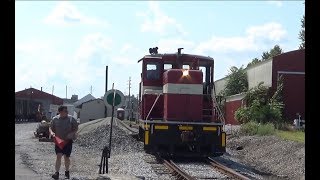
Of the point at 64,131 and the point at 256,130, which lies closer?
the point at 64,131

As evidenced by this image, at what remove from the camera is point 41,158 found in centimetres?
1775

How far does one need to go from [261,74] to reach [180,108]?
2601 cm

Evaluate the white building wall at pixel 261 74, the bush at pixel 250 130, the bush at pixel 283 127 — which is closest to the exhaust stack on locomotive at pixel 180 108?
the bush at pixel 250 130

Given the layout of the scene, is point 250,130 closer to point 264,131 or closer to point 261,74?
point 264,131

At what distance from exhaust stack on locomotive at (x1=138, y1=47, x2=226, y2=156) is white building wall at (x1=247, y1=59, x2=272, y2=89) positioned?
2180 centimetres

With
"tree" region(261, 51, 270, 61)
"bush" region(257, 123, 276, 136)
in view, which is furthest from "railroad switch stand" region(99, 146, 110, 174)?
"tree" region(261, 51, 270, 61)

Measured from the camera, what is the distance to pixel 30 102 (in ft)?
231

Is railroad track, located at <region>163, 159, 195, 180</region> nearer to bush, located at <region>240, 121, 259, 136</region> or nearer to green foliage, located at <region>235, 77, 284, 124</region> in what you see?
bush, located at <region>240, 121, 259, 136</region>

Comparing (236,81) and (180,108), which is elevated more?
(236,81)

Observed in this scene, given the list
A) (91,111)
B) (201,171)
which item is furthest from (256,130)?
(91,111)

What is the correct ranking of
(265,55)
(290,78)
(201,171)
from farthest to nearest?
(265,55) → (290,78) → (201,171)

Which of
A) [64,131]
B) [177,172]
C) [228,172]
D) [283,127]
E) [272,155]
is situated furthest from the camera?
[283,127]
